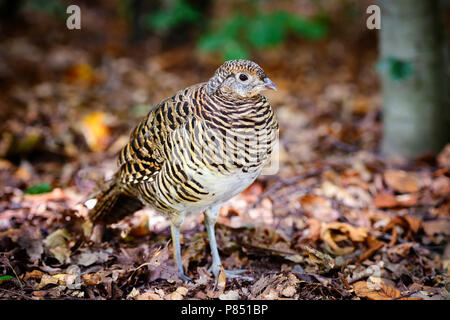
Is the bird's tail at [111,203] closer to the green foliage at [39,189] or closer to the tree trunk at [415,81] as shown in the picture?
the green foliage at [39,189]

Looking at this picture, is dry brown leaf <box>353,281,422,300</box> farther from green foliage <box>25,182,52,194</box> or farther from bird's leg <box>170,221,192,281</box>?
green foliage <box>25,182,52,194</box>

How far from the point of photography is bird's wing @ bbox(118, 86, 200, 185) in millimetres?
3227

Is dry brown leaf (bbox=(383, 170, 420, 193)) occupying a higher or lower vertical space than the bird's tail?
lower

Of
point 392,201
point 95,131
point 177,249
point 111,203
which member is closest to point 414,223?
point 392,201

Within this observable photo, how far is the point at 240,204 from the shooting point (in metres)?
4.47

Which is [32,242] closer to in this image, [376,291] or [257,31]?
[376,291]

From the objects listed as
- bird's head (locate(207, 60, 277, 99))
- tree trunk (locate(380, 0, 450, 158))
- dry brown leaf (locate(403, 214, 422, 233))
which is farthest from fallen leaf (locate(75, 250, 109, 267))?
tree trunk (locate(380, 0, 450, 158))

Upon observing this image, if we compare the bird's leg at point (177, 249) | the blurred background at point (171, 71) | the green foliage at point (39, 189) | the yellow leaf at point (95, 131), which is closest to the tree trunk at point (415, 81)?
the blurred background at point (171, 71)

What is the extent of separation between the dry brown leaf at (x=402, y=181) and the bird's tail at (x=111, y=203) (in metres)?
2.45

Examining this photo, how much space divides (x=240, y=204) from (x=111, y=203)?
127 cm

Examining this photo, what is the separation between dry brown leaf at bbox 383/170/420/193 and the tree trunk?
61 cm

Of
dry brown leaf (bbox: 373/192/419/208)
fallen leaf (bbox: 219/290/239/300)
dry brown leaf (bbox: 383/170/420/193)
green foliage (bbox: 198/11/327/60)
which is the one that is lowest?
fallen leaf (bbox: 219/290/239/300)

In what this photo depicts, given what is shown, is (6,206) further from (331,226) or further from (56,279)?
(331,226)

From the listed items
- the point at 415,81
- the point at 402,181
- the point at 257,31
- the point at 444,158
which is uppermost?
the point at 257,31
